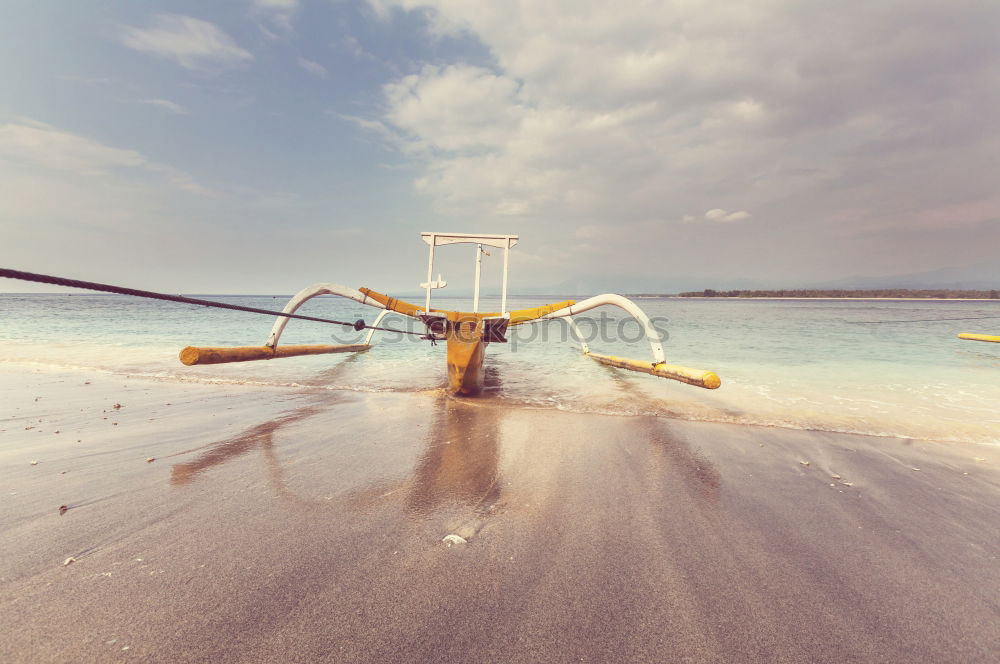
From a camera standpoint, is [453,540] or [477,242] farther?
[477,242]

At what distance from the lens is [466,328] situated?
743 centimetres

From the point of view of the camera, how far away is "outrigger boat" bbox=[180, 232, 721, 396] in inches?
254

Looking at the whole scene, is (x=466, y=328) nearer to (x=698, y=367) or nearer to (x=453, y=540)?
(x=453, y=540)

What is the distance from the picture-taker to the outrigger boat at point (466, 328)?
646 centimetres

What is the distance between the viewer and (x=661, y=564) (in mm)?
2246

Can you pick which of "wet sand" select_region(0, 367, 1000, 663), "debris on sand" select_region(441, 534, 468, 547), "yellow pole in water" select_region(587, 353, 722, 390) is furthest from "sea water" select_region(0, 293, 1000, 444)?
"debris on sand" select_region(441, 534, 468, 547)

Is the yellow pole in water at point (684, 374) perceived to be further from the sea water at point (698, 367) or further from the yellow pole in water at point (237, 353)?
the yellow pole in water at point (237, 353)

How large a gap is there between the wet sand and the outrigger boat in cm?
203

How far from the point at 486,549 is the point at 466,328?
17.4 feet

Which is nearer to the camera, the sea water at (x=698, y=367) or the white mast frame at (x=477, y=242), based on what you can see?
the sea water at (x=698, y=367)

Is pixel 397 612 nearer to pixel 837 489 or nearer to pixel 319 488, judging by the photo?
pixel 319 488

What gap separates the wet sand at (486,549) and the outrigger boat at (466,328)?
2034 millimetres

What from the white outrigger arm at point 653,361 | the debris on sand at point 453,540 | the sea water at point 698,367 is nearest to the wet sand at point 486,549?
the debris on sand at point 453,540

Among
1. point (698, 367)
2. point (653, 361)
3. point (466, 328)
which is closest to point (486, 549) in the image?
point (466, 328)
